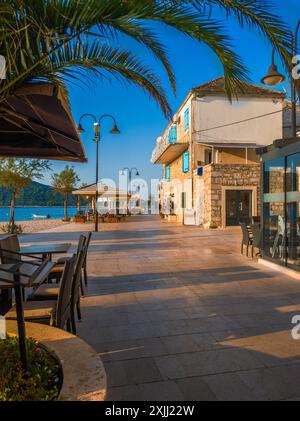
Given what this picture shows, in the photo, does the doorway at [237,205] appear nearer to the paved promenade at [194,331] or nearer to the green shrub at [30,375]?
the paved promenade at [194,331]

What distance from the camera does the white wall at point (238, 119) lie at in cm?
2084

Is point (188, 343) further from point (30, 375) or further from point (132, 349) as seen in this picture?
point (30, 375)

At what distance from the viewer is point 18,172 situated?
667 inches

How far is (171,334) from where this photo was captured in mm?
3592

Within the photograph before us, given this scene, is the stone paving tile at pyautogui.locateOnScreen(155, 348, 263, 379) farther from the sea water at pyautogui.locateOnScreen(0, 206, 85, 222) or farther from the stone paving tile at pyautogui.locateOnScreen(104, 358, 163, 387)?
the sea water at pyautogui.locateOnScreen(0, 206, 85, 222)

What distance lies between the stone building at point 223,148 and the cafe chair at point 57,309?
15.8 meters

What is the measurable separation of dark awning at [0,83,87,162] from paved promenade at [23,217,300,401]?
2153 millimetres

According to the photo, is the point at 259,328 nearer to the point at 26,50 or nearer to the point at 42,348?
the point at 42,348

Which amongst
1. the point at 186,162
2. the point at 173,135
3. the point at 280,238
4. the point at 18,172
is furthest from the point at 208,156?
the point at 280,238

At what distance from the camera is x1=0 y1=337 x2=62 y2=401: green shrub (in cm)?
169

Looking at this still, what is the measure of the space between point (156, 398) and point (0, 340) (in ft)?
3.75

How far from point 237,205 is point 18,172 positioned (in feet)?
38.9

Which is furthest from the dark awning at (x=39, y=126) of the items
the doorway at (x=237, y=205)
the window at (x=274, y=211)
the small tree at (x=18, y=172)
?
the doorway at (x=237, y=205)

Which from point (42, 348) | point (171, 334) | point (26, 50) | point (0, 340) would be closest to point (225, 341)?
point (171, 334)
